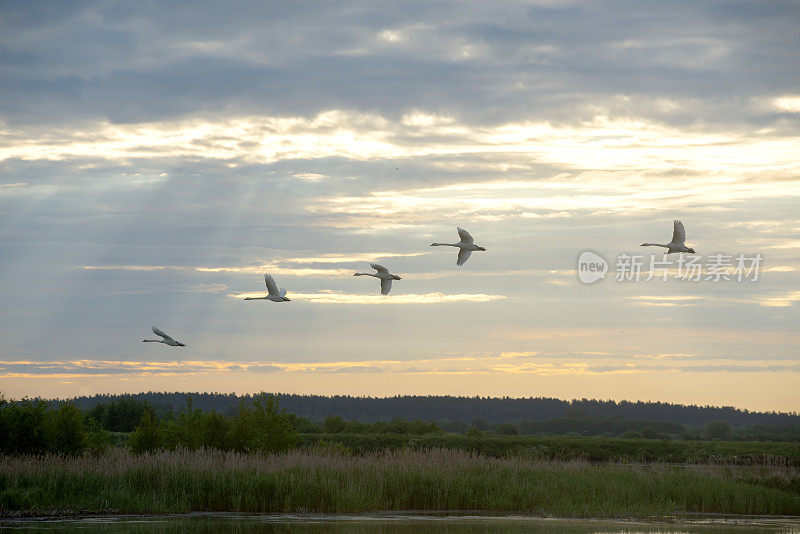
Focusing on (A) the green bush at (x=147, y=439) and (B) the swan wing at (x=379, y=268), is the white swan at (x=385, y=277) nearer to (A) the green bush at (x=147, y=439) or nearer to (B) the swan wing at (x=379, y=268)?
(B) the swan wing at (x=379, y=268)

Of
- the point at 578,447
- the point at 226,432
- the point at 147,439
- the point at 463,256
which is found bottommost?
the point at 578,447

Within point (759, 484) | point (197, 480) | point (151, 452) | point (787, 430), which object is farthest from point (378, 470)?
point (787, 430)

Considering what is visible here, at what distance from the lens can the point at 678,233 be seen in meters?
33.0

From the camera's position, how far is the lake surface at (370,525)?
24.0 metres

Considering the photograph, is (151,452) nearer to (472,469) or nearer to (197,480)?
(197,480)

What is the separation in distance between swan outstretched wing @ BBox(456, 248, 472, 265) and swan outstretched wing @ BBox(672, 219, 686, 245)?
7610 millimetres

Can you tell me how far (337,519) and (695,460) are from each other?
4499cm

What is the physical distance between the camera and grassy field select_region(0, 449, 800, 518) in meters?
28.2

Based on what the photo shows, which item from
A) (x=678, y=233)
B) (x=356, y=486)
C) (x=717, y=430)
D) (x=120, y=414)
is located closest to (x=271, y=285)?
(x=356, y=486)

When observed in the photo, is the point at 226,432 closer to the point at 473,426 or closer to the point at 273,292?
the point at 273,292

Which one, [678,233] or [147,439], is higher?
[678,233]

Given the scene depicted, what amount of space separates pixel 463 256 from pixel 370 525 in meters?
9.53

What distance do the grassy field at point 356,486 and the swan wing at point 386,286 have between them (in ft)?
19.2

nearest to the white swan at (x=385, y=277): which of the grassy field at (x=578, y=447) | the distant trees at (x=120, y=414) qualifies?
the grassy field at (x=578, y=447)
